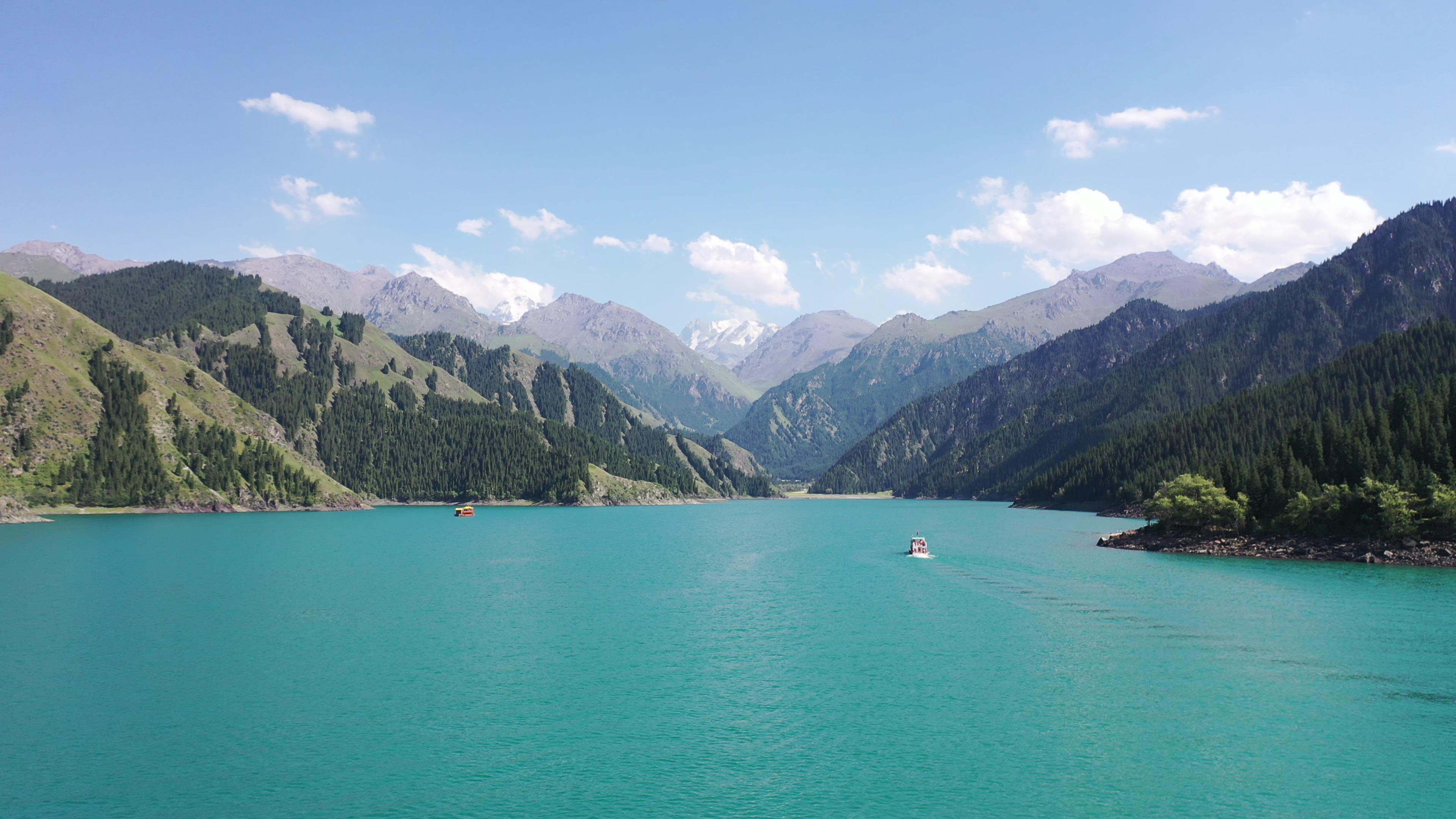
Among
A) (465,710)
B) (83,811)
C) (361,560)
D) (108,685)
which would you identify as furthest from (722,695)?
(361,560)

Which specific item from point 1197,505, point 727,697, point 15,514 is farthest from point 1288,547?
point 15,514

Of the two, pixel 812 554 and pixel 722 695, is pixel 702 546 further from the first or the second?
pixel 722 695

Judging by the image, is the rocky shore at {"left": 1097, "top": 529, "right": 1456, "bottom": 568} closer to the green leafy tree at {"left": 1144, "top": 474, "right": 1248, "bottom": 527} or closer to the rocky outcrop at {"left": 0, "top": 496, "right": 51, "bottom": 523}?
the green leafy tree at {"left": 1144, "top": 474, "right": 1248, "bottom": 527}

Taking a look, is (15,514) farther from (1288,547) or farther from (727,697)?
(1288,547)

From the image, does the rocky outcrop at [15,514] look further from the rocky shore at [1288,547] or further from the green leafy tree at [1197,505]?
the green leafy tree at [1197,505]

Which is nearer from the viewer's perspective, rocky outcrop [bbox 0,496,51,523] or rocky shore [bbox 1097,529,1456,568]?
rocky shore [bbox 1097,529,1456,568]

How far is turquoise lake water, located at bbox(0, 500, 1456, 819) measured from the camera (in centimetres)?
3659

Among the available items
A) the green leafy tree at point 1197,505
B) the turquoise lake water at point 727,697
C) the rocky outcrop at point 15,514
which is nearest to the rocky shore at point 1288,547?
the green leafy tree at point 1197,505

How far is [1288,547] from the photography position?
409 feet

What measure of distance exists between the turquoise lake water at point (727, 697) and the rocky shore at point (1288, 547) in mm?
6728

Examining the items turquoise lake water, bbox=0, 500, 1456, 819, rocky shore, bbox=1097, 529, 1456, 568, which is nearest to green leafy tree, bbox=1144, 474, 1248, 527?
rocky shore, bbox=1097, 529, 1456, 568

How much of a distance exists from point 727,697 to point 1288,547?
360ft

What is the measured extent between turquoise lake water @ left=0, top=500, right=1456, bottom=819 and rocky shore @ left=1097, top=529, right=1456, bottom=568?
673cm

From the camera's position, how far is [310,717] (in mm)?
46906
